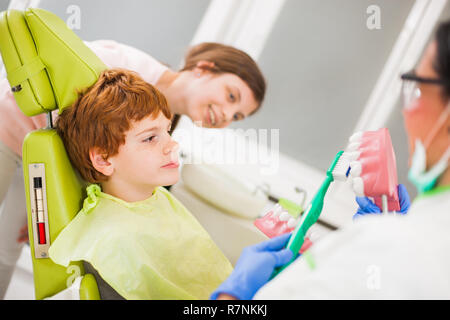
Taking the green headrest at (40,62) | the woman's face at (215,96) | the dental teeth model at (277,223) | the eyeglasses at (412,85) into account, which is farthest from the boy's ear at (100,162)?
the eyeglasses at (412,85)

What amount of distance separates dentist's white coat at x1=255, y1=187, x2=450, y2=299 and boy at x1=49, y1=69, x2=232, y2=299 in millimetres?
556

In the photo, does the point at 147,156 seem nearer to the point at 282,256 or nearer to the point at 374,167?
the point at 282,256

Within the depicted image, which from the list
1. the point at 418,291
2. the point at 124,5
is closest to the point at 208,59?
the point at 124,5

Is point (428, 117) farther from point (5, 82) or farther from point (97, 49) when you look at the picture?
point (5, 82)

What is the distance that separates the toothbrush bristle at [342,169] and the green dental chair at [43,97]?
0.80m

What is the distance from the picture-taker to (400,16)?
2.20 meters

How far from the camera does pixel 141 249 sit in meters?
1.22

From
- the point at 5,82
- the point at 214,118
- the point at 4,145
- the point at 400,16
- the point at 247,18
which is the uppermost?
the point at 400,16

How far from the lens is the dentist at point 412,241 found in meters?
0.66

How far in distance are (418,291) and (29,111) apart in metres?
1.18

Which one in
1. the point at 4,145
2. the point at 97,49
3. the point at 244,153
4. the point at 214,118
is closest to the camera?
the point at 4,145

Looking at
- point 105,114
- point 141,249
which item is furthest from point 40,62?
point 141,249

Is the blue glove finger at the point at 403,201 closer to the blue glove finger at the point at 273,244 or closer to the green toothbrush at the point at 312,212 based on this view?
the green toothbrush at the point at 312,212

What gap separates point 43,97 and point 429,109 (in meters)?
1.07
